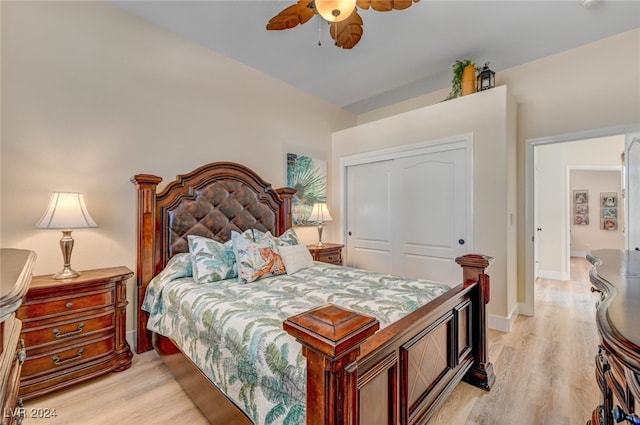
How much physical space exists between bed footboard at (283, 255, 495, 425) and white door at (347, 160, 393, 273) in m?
1.89

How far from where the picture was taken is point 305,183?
13.4ft


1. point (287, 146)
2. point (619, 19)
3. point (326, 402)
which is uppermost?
point (619, 19)

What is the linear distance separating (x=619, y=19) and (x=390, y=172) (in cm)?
251

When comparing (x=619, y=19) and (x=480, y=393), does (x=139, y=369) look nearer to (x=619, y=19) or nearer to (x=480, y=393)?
(x=480, y=393)

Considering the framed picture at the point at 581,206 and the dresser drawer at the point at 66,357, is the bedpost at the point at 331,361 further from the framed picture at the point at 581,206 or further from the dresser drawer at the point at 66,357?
the framed picture at the point at 581,206

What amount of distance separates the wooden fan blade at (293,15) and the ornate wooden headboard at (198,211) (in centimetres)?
154

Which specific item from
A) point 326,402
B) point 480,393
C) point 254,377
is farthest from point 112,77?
point 480,393

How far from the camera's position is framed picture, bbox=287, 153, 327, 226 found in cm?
391

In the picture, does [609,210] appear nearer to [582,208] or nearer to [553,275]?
[582,208]

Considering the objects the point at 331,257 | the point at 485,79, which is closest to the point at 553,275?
the point at 485,79

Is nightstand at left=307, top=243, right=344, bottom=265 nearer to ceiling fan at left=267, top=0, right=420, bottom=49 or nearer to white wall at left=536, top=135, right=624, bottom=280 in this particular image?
ceiling fan at left=267, top=0, right=420, bottom=49

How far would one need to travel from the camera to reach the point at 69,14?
2.31 meters

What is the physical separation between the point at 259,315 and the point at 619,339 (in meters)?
1.33

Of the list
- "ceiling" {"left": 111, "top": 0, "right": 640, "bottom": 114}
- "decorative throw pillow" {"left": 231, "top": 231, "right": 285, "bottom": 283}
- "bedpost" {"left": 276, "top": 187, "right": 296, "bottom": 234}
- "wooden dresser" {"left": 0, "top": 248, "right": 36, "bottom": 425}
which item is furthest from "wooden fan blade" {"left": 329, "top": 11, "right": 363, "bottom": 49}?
"wooden dresser" {"left": 0, "top": 248, "right": 36, "bottom": 425}
